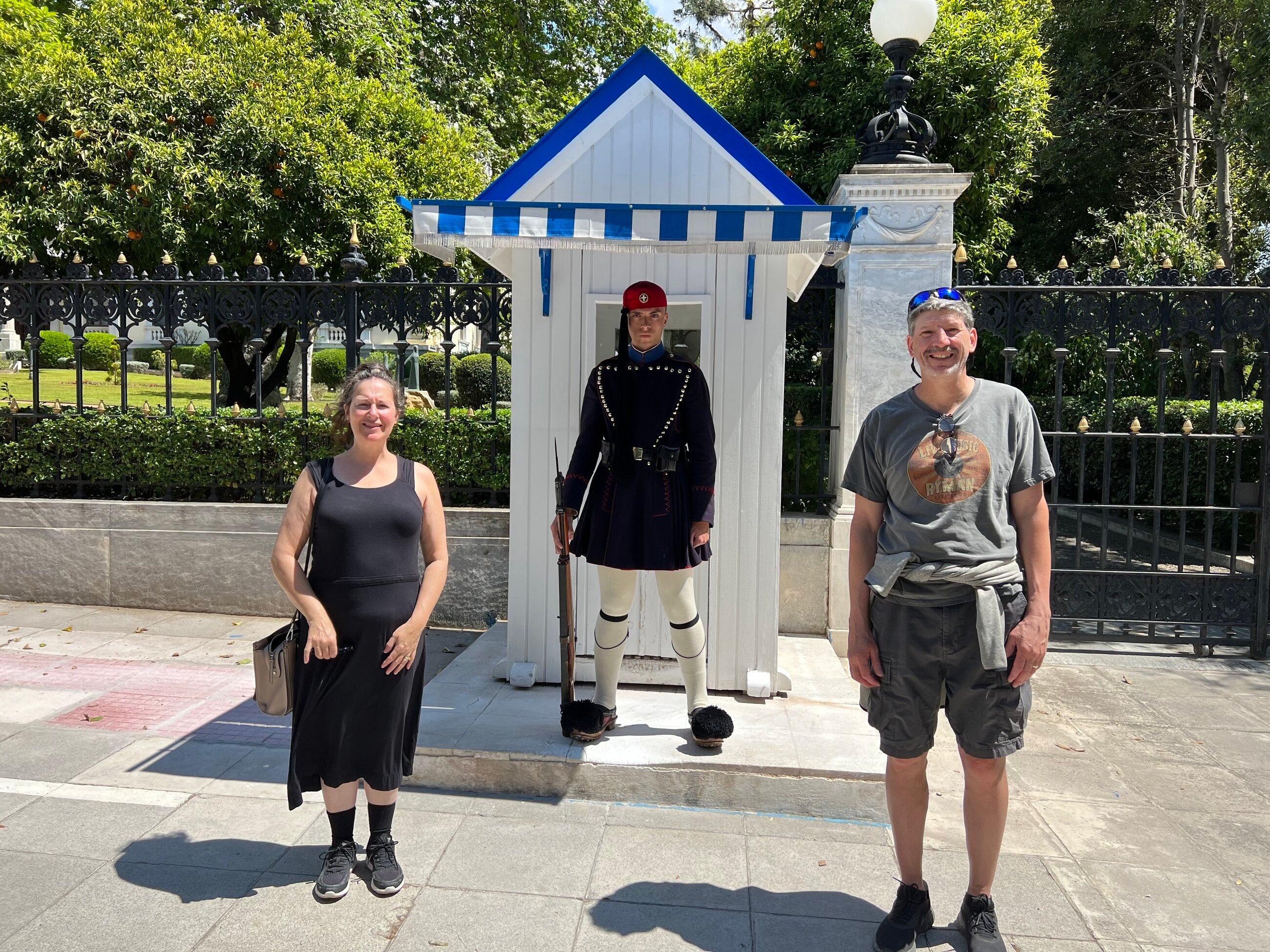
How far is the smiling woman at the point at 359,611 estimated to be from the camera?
3.01 meters

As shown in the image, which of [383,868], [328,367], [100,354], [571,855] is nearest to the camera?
[383,868]

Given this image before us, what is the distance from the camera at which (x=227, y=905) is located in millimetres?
3027

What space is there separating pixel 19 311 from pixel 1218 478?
10.9 metres

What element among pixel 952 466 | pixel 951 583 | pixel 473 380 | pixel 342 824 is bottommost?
pixel 342 824

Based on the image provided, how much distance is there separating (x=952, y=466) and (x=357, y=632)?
1.97 meters

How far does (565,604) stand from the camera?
4.01m

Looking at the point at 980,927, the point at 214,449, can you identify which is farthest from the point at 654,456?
the point at 214,449

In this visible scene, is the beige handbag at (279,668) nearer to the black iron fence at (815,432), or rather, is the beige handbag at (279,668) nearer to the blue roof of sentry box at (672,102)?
the blue roof of sentry box at (672,102)

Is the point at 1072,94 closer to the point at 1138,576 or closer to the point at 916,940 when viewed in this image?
the point at 1138,576

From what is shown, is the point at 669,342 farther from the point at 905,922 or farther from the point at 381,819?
the point at 905,922

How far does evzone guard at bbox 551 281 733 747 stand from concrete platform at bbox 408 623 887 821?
14 centimetres

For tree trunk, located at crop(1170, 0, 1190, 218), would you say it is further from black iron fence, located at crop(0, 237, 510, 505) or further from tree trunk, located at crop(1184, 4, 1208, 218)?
black iron fence, located at crop(0, 237, 510, 505)

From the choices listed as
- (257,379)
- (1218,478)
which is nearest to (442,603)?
(257,379)

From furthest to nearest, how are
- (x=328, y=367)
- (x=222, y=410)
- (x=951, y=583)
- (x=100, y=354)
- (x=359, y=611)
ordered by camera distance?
1. (x=100, y=354)
2. (x=328, y=367)
3. (x=222, y=410)
4. (x=359, y=611)
5. (x=951, y=583)
